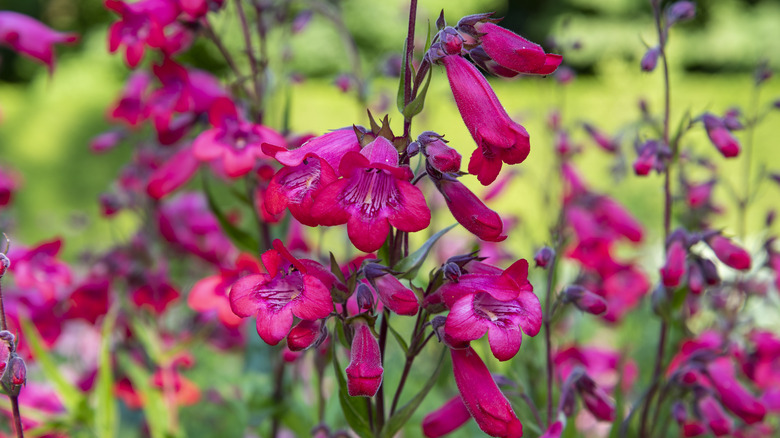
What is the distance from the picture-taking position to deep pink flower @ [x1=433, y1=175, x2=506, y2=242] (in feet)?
2.81

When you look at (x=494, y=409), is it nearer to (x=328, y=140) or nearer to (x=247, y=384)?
(x=328, y=140)

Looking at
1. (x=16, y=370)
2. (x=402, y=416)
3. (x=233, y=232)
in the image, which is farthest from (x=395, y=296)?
(x=233, y=232)

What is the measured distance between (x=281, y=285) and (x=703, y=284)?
2.89ft

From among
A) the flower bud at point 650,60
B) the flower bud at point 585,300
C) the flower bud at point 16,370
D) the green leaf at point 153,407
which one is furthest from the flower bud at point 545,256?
the green leaf at point 153,407

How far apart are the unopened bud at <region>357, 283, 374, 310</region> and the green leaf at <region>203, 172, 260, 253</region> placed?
0.68 m

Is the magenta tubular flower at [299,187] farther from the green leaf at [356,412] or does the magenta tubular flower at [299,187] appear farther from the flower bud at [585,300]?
the flower bud at [585,300]

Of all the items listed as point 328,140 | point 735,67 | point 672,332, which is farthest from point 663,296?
point 735,67

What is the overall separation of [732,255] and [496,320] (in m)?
0.71

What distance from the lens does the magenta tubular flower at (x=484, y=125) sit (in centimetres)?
84

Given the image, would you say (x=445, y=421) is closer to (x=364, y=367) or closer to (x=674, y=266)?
Result: (x=364, y=367)

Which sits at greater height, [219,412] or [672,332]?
[672,332]

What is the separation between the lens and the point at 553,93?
642 cm

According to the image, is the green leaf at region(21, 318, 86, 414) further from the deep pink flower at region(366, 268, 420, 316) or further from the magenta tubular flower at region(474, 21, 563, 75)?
the magenta tubular flower at region(474, 21, 563, 75)

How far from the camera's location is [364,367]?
0.84 m
